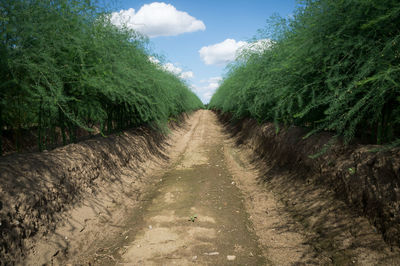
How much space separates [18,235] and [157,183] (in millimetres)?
3628

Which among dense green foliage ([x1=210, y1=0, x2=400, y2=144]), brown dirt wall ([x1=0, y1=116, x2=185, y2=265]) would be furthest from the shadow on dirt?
brown dirt wall ([x1=0, y1=116, x2=185, y2=265])

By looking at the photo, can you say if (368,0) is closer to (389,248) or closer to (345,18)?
(345,18)

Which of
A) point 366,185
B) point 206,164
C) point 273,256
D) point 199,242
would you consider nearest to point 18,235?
point 199,242

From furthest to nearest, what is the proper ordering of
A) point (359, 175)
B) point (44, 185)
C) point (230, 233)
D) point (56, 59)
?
1. point (56, 59)
2. point (230, 233)
3. point (44, 185)
4. point (359, 175)

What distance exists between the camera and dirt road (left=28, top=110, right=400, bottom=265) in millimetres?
2951

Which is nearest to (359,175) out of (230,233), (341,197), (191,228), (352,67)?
(341,197)

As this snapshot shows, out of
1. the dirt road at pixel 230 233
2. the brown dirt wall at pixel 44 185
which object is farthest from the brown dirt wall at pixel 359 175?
the brown dirt wall at pixel 44 185

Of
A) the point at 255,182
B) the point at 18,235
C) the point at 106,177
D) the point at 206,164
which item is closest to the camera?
the point at 18,235

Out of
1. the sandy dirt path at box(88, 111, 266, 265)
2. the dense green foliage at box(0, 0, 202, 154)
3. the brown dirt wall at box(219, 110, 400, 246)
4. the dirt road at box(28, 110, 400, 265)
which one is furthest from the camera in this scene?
the dense green foliage at box(0, 0, 202, 154)

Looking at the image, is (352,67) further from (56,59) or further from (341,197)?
(56,59)

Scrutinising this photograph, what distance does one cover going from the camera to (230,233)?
12.1 feet

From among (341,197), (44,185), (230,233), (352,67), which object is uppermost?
(352,67)

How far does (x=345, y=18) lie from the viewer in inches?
159

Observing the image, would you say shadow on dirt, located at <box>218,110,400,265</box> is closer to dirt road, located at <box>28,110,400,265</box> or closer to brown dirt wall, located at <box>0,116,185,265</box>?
dirt road, located at <box>28,110,400,265</box>
